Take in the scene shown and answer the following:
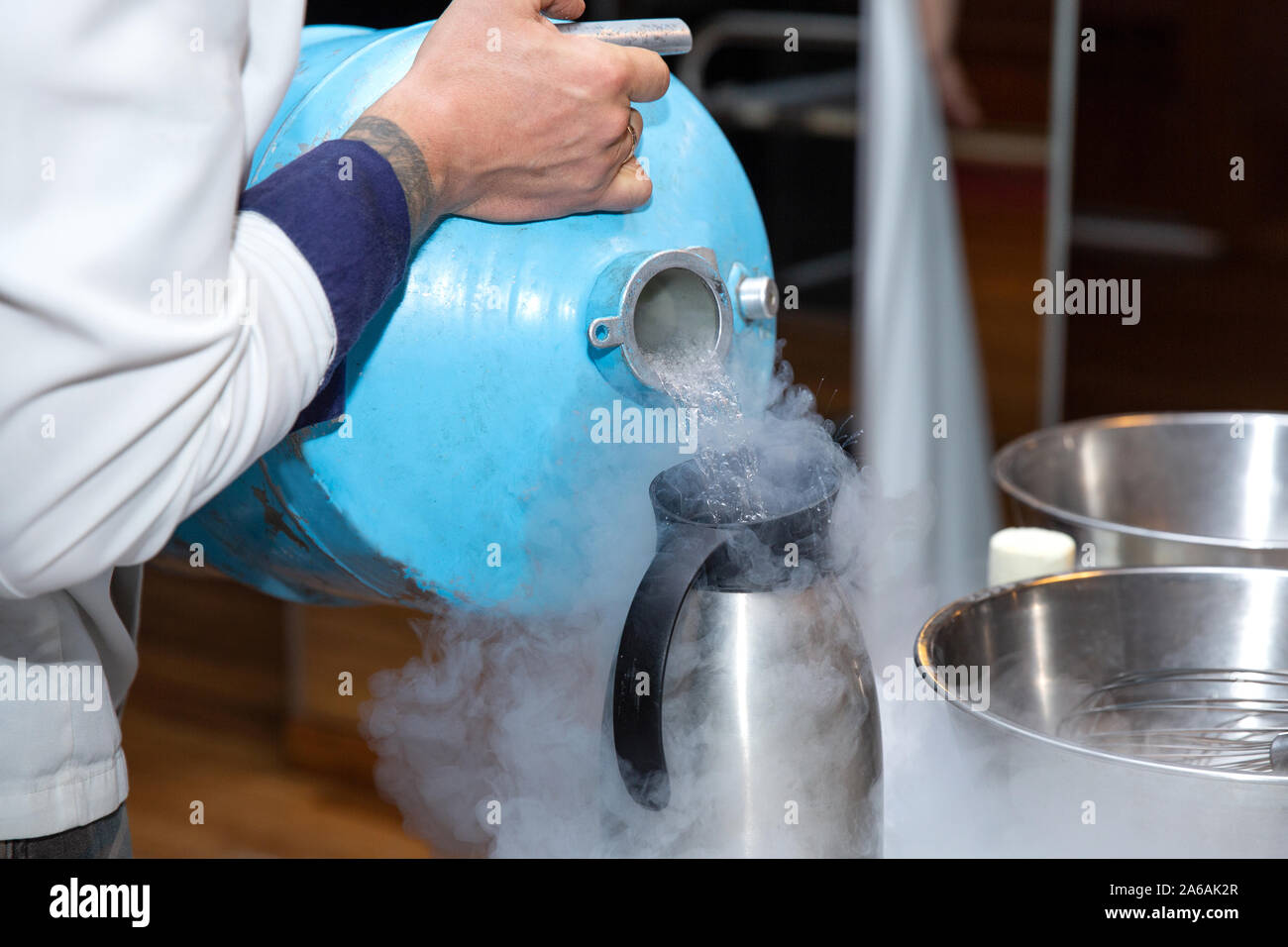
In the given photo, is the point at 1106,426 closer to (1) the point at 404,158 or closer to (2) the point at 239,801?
(1) the point at 404,158

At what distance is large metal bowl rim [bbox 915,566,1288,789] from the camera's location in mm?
638

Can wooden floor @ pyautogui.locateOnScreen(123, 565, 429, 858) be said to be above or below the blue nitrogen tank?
below

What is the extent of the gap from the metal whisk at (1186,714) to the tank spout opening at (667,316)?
338mm

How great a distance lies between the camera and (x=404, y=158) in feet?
2.47

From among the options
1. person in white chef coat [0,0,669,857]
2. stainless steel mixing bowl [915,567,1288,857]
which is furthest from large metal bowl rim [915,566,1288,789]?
person in white chef coat [0,0,669,857]

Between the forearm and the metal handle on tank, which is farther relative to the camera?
the metal handle on tank

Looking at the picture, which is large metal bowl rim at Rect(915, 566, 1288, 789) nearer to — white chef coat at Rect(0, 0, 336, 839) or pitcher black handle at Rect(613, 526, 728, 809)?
pitcher black handle at Rect(613, 526, 728, 809)

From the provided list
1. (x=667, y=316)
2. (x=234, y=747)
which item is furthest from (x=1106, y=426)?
(x=234, y=747)

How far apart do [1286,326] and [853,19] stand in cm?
154

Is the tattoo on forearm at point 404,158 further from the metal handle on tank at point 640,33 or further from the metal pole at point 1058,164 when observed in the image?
the metal pole at point 1058,164

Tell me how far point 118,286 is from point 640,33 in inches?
16.8
